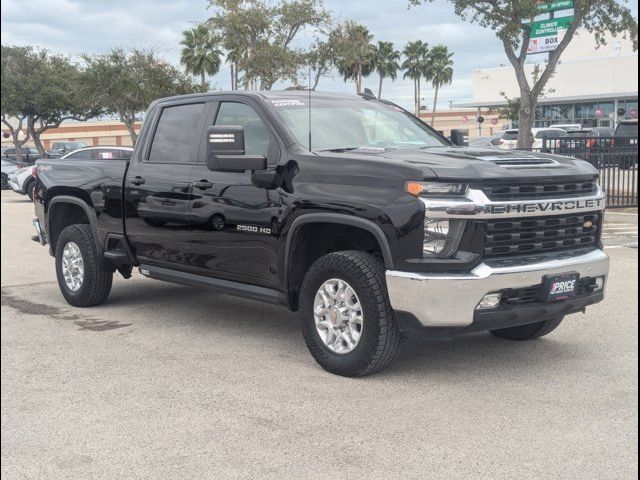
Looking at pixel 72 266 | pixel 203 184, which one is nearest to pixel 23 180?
A: pixel 72 266

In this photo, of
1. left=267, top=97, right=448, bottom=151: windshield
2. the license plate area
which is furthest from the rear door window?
the license plate area

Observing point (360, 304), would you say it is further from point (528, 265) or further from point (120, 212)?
point (120, 212)

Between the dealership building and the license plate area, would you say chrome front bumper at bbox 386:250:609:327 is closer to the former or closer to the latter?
the license plate area

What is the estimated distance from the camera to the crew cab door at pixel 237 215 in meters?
6.10

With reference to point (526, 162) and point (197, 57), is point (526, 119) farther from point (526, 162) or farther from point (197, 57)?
point (197, 57)

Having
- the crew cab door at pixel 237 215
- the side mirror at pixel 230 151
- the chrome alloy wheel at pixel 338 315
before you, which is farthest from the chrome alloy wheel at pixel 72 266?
the chrome alloy wheel at pixel 338 315

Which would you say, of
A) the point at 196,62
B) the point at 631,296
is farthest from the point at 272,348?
the point at 196,62

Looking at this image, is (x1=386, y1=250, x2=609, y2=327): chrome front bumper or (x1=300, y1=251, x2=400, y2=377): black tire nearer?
(x1=386, y1=250, x2=609, y2=327): chrome front bumper

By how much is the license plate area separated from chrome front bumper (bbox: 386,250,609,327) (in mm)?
216

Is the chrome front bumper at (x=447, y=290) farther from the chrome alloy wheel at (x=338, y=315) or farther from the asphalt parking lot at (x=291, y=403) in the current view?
the asphalt parking lot at (x=291, y=403)

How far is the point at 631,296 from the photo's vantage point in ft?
27.8

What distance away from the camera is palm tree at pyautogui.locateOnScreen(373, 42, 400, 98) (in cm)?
7019

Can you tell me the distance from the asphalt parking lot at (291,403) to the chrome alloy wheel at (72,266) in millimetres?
460

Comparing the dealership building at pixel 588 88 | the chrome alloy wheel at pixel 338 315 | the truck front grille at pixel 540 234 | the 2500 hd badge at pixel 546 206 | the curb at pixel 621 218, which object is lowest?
the curb at pixel 621 218
